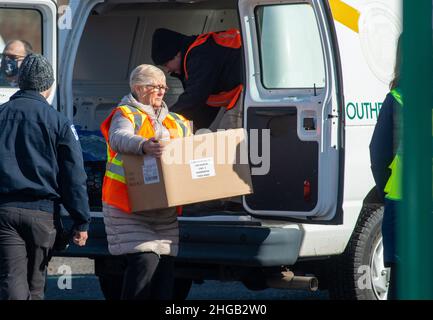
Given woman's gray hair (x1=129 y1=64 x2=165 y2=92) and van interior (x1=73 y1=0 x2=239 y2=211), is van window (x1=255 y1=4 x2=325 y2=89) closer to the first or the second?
woman's gray hair (x1=129 y1=64 x2=165 y2=92)

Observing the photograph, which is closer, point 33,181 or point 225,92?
point 33,181

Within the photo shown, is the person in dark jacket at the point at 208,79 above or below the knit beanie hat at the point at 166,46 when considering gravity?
below

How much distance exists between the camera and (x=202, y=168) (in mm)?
6238

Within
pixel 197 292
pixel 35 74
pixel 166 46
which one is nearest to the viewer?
pixel 35 74

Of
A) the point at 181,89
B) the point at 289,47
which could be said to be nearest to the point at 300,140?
the point at 289,47

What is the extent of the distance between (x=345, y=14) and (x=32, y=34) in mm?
1945

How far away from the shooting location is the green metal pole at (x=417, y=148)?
317cm

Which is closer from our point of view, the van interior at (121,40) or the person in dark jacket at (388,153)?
the person in dark jacket at (388,153)

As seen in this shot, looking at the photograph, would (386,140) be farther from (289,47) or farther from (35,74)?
(35,74)

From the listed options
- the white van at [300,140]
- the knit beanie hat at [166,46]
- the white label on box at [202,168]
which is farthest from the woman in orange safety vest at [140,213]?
the knit beanie hat at [166,46]

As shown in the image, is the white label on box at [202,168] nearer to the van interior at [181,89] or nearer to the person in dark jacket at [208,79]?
the van interior at [181,89]

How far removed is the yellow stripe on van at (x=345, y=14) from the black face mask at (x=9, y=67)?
200 cm
